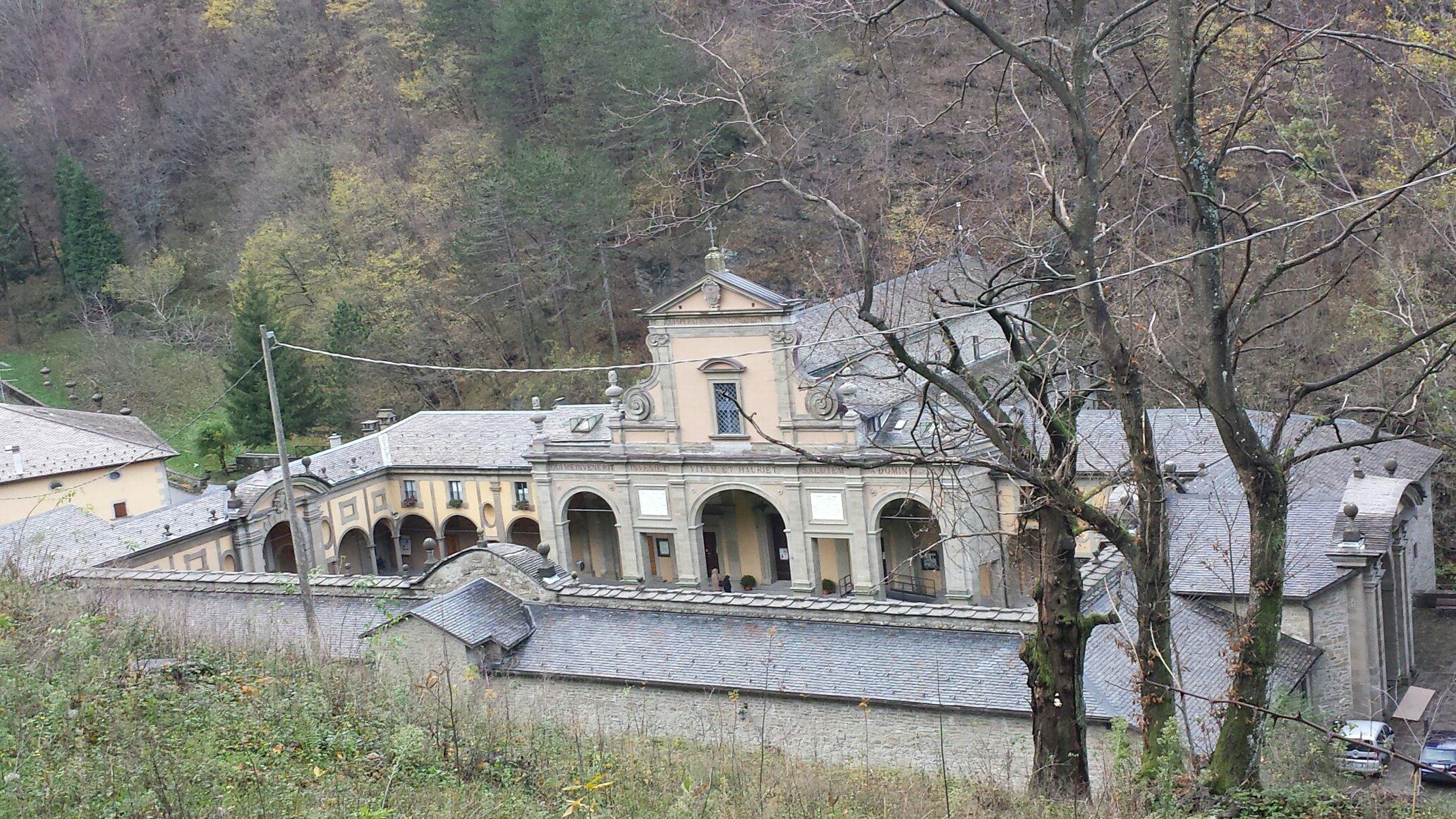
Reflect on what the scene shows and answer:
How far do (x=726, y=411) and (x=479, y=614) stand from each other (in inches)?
509

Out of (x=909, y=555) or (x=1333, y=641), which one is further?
(x=909, y=555)

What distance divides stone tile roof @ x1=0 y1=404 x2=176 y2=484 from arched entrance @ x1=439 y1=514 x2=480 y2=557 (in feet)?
26.2

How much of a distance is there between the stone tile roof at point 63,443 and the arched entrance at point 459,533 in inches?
315

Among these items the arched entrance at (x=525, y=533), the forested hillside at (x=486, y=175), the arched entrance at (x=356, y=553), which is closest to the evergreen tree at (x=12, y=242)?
the forested hillside at (x=486, y=175)

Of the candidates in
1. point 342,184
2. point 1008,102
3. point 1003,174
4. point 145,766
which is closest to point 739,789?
point 145,766

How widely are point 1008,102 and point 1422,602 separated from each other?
1842 cm

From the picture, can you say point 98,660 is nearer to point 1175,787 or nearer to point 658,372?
→ point 1175,787

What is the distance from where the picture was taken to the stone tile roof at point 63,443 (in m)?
31.3

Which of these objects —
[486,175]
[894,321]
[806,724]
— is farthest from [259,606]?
[486,175]

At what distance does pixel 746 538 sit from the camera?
32.2 m

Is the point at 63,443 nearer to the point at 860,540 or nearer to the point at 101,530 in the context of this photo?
the point at 101,530

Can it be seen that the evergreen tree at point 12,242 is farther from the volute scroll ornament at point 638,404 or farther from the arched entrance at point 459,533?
the volute scroll ornament at point 638,404

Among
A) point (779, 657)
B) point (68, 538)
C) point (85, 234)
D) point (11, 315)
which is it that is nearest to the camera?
point (779, 657)

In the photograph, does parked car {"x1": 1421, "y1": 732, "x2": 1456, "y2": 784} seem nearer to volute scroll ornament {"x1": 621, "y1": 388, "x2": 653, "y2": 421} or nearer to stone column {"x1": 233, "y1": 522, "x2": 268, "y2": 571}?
volute scroll ornament {"x1": 621, "y1": 388, "x2": 653, "y2": 421}
